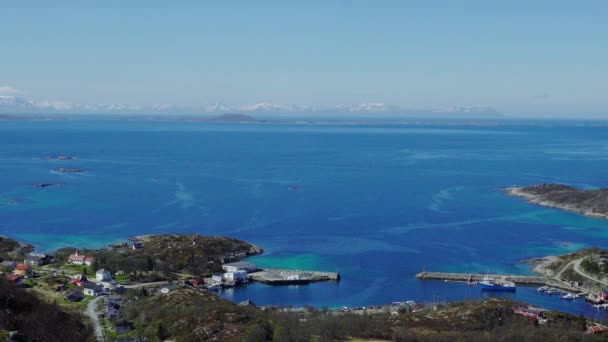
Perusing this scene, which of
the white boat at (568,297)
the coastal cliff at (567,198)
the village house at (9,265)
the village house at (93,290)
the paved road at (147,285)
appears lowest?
the white boat at (568,297)

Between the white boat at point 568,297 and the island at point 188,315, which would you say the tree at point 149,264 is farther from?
the white boat at point 568,297

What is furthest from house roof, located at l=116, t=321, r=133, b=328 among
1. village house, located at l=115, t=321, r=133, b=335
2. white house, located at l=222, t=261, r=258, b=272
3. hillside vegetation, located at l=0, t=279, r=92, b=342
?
white house, located at l=222, t=261, r=258, b=272

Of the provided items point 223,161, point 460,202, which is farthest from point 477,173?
point 223,161

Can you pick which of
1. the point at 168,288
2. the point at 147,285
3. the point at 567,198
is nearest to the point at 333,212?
the point at 567,198

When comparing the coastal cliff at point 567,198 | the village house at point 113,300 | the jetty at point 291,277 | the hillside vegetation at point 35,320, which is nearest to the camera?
the hillside vegetation at point 35,320

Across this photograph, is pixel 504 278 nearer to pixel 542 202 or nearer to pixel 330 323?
pixel 330 323

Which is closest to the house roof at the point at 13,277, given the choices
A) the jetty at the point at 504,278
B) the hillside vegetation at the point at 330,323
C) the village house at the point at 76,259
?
the village house at the point at 76,259

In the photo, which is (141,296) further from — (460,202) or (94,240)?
(460,202)
